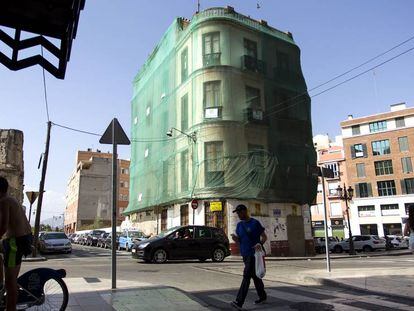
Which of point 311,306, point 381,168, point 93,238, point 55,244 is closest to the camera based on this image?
point 311,306

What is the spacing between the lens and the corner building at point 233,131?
1107 inches

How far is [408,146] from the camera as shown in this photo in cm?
6138

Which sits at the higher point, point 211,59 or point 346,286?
point 211,59

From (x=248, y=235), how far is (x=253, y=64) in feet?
82.6

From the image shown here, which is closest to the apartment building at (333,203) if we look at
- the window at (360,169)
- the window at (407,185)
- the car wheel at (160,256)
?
the window at (360,169)

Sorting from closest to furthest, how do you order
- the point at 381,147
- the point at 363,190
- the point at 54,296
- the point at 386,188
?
the point at 54,296, the point at 386,188, the point at 381,147, the point at 363,190

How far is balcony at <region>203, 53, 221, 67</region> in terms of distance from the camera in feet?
97.4

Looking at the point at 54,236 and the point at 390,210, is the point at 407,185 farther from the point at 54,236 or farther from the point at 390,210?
the point at 54,236

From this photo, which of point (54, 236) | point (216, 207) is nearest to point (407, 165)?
point (216, 207)

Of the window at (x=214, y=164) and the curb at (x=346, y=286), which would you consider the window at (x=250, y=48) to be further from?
the curb at (x=346, y=286)

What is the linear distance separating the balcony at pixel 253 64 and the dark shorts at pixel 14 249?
86.7 ft

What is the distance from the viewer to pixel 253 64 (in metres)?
31.1

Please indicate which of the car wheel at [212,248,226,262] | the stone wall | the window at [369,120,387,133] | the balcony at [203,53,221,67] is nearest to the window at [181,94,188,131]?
the balcony at [203,53,221,67]

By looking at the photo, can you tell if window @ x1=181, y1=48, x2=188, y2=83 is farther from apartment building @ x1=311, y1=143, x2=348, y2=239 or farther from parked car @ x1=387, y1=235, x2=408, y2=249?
apartment building @ x1=311, y1=143, x2=348, y2=239
